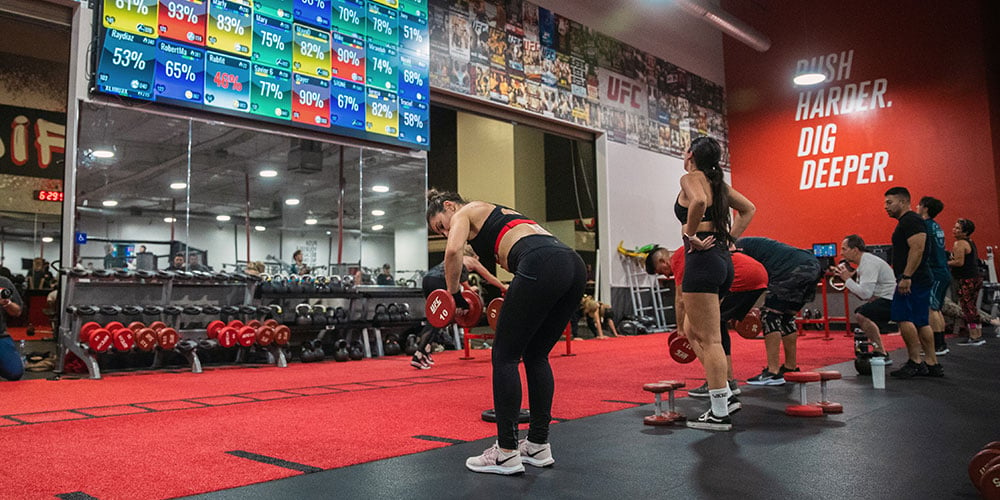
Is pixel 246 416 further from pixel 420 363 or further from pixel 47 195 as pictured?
pixel 47 195

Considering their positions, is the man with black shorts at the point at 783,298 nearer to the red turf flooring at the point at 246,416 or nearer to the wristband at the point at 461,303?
the red turf flooring at the point at 246,416

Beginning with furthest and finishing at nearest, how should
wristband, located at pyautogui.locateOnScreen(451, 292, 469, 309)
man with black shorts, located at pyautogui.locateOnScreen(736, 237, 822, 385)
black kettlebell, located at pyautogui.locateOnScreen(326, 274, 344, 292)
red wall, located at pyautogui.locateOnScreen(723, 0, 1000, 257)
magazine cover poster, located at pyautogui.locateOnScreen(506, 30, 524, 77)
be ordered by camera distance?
red wall, located at pyautogui.locateOnScreen(723, 0, 1000, 257), magazine cover poster, located at pyautogui.locateOnScreen(506, 30, 524, 77), black kettlebell, located at pyautogui.locateOnScreen(326, 274, 344, 292), man with black shorts, located at pyautogui.locateOnScreen(736, 237, 822, 385), wristband, located at pyautogui.locateOnScreen(451, 292, 469, 309)

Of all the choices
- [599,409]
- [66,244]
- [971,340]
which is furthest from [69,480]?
[971,340]

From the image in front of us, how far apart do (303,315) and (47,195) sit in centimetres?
774

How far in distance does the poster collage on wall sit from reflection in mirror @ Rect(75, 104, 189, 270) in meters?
3.16

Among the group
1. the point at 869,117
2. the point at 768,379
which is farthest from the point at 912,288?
the point at 869,117

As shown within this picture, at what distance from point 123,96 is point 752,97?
34.8ft

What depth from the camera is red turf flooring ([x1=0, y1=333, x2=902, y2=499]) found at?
7.38 feet

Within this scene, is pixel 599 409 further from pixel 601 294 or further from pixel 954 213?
pixel 954 213

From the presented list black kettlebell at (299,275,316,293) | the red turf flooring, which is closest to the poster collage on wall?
black kettlebell at (299,275,316,293)

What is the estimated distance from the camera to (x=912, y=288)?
14.4 feet

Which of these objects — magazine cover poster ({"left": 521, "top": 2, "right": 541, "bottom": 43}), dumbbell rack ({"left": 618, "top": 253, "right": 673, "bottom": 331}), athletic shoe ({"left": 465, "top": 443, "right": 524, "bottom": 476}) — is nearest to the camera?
athletic shoe ({"left": 465, "top": 443, "right": 524, "bottom": 476})

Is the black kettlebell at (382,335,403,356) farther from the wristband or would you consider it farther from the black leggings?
the black leggings

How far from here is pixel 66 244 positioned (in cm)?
569
